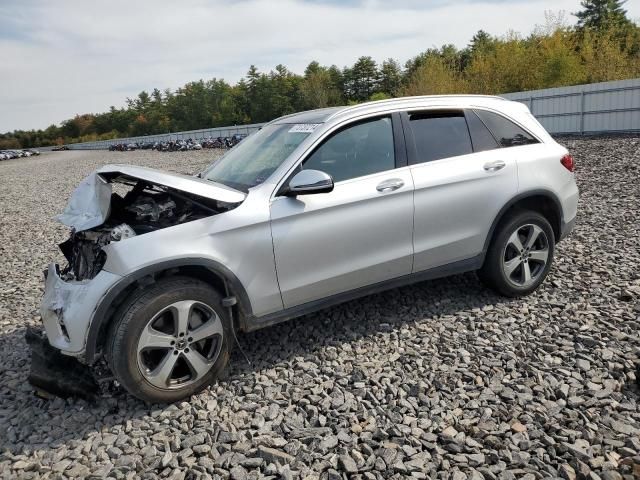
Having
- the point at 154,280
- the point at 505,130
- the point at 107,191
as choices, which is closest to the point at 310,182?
the point at 154,280

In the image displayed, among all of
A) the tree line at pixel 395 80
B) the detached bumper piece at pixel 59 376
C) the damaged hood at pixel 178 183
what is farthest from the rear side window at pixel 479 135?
the tree line at pixel 395 80

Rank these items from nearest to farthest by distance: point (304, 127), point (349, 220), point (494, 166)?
1. point (349, 220)
2. point (304, 127)
3. point (494, 166)

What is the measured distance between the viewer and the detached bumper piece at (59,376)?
3.33m

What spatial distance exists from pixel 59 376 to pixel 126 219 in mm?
1198

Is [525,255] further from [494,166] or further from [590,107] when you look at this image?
[590,107]

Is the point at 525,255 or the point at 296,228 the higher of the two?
the point at 296,228

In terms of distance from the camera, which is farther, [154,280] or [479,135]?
[479,135]

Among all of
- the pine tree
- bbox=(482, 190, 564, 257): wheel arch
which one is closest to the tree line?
the pine tree

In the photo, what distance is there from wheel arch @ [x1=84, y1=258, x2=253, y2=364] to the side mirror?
72cm

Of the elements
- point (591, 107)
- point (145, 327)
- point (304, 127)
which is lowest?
point (591, 107)

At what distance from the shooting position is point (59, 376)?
133 inches

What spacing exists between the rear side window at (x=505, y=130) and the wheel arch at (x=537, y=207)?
0.47m

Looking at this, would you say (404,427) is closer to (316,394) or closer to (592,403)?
(316,394)

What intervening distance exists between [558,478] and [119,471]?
2310 millimetres
